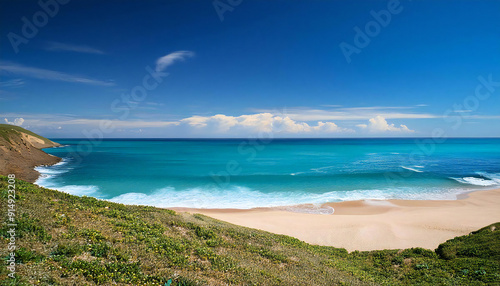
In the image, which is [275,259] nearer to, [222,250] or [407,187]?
[222,250]

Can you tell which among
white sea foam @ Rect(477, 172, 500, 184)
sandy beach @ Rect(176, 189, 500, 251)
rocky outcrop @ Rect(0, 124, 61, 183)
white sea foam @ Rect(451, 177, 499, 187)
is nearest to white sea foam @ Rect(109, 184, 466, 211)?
sandy beach @ Rect(176, 189, 500, 251)

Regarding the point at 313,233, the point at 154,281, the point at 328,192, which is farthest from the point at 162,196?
the point at 154,281

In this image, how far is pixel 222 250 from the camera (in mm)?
11500

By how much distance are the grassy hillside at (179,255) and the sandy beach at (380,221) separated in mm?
6406

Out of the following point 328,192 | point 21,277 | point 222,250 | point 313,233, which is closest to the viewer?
point 21,277

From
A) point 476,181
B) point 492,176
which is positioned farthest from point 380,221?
point 492,176

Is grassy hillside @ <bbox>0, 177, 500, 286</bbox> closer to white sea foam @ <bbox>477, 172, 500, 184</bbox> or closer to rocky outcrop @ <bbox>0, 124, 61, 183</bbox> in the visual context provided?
rocky outcrop @ <bbox>0, 124, 61, 183</bbox>

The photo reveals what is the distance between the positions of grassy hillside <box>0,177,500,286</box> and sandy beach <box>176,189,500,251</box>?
641 cm

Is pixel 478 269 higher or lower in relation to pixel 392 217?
higher

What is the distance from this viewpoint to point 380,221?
81.6 feet

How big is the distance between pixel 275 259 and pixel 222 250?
2.73 meters

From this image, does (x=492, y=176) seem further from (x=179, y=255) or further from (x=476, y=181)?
(x=179, y=255)

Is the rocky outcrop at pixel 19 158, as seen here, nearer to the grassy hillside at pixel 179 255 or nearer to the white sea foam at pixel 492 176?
the grassy hillside at pixel 179 255

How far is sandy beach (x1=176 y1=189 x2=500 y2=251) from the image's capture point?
20.3 metres
